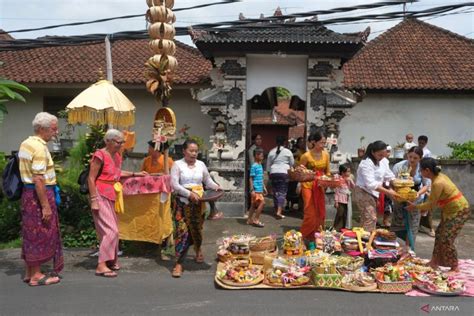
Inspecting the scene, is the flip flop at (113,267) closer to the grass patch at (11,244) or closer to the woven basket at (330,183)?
the grass patch at (11,244)

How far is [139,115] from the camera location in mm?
12906

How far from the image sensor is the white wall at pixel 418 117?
1319cm

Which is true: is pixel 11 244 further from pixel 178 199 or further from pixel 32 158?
pixel 178 199

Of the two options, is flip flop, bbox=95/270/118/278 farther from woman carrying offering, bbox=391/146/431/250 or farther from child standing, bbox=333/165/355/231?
woman carrying offering, bbox=391/146/431/250

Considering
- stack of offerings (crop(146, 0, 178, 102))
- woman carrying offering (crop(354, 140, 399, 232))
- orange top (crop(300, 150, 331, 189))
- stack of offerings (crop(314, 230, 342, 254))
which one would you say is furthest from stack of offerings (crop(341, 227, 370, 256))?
stack of offerings (crop(146, 0, 178, 102))

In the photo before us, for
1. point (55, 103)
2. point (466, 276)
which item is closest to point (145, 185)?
point (466, 276)

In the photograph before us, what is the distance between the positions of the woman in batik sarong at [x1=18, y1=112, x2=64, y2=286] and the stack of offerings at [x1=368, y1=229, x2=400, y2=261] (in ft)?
13.4

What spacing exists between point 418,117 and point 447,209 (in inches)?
320

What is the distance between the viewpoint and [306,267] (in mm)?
5637

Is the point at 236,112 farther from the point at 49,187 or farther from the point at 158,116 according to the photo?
the point at 49,187

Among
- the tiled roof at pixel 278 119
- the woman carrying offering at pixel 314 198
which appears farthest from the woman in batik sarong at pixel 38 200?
the tiled roof at pixel 278 119

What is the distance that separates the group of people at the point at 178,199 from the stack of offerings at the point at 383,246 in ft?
1.98

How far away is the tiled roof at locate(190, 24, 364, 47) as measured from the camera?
9211mm

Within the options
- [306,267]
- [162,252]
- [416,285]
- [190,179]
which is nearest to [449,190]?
[416,285]
